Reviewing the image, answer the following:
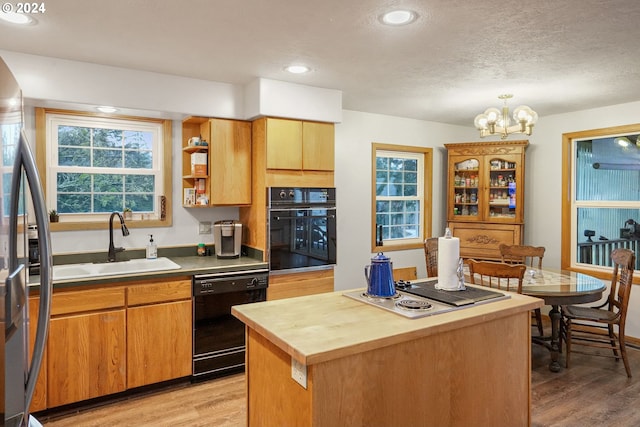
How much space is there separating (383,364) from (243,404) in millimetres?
1693

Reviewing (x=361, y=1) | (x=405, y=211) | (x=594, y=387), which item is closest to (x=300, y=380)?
(x=361, y=1)

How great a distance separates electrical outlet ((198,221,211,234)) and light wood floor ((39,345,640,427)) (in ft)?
4.23

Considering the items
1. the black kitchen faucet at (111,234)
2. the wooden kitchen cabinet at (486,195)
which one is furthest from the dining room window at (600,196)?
the black kitchen faucet at (111,234)

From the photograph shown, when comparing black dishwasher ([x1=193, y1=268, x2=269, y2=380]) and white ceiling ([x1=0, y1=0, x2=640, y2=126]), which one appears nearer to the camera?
white ceiling ([x1=0, y1=0, x2=640, y2=126])

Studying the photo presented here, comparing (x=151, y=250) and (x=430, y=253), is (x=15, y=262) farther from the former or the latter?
(x=430, y=253)

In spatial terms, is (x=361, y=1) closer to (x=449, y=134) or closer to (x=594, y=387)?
(x=594, y=387)

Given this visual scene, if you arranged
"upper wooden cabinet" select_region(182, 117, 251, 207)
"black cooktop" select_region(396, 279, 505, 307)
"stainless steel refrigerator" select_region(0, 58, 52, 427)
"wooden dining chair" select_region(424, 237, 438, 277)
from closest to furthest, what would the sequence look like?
"stainless steel refrigerator" select_region(0, 58, 52, 427)
"black cooktop" select_region(396, 279, 505, 307)
"upper wooden cabinet" select_region(182, 117, 251, 207)
"wooden dining chair" select_region(424, 237, 438, 277)

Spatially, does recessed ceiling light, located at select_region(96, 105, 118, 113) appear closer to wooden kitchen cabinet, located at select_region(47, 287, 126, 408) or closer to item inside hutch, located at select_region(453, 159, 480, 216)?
wooden kitchen cabinet, located at select_region(47, 287, 126, 408)

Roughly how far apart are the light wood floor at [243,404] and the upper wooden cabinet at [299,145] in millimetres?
1804

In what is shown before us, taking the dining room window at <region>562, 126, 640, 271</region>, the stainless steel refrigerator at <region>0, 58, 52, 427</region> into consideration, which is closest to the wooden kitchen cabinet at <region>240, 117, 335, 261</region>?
the stainless steel refrigerator at <region>0, 58, 52, 427</region>

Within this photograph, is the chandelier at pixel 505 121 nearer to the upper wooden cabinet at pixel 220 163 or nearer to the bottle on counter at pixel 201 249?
the upper wooden cabinet at pixel 220 163

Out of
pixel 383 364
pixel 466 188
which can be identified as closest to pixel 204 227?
pixel 383 364

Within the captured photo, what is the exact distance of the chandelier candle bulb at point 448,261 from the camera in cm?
215

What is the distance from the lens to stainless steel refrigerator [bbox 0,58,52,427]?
93 centimetres
